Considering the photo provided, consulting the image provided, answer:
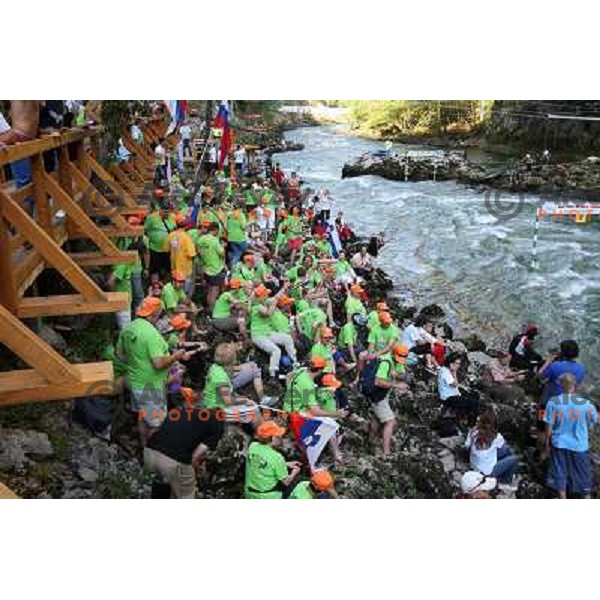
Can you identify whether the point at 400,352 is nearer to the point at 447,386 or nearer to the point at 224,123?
the point at 447,386

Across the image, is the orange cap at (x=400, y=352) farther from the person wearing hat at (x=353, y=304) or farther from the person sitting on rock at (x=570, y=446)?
the person wearing hat at (x=353, y=304)

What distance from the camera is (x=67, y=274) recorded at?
3207mm

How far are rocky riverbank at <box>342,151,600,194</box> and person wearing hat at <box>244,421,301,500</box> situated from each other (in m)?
5.10

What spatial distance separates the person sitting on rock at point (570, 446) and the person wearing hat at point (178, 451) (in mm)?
2749

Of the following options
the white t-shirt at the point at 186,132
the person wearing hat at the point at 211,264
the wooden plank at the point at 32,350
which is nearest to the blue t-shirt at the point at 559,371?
the person wearing hat at the point at 211,264

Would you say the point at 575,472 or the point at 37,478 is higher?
the point at 37,478

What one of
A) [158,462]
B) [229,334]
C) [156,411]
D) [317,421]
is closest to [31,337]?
[158,462]

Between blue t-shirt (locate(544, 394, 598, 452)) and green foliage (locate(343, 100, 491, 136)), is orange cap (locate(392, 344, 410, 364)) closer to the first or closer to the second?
blue t-shirt (locate(544, 394, 598, 452))

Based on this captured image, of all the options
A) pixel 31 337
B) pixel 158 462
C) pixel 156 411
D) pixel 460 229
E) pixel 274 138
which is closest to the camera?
pixel 31 337

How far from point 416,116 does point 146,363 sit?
4190 millimetres

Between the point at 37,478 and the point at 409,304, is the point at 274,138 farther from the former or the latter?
the point at 37,478

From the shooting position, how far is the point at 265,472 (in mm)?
3896
